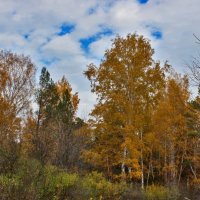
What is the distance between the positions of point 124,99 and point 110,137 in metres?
2.28

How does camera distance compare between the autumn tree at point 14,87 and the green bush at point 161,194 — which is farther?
the autumn tree at point 14,87

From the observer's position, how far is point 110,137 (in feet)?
73.6

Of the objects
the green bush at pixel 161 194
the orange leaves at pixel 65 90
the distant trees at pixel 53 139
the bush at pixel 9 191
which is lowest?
the green bush at pixel 161 194

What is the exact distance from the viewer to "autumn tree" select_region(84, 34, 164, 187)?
2173 centimetres

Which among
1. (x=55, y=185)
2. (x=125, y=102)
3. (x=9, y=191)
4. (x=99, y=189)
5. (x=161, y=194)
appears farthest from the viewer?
(x=125, y=102)

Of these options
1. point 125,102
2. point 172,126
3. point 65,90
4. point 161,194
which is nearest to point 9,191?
point 161,194

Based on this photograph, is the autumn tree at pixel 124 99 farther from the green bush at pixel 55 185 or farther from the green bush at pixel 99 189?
the green bush at pixel 55 185

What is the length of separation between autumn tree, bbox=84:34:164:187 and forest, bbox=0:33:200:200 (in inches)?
2.2

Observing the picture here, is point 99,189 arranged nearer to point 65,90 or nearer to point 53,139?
point 53,139

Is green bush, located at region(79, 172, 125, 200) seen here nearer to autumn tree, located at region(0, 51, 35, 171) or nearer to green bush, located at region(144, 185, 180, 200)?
green bush, located at region(144, 185, 180, 200)

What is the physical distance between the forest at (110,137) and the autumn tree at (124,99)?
0.18 feet

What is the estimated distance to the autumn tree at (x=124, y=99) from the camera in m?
21.7

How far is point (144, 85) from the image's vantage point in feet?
74.5

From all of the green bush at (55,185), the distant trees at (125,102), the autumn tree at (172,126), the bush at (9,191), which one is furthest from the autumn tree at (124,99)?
the bush at (9,191)
